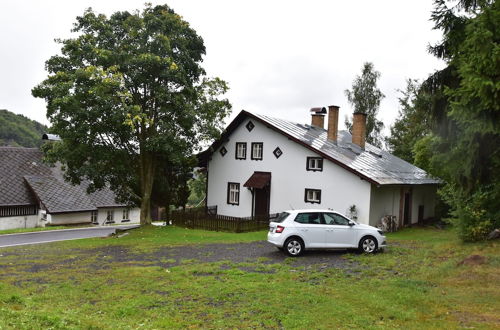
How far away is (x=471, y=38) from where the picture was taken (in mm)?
11250

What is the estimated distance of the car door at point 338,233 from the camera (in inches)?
588

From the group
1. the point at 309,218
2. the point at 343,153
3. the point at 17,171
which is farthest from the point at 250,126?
the point at 17,171

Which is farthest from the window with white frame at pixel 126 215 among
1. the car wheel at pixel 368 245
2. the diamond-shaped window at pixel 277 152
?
the car wheel at pixel 368 245

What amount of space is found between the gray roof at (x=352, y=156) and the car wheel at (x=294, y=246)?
9.52m

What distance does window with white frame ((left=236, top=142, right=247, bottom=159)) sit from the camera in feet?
94.6

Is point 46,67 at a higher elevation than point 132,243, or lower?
higher

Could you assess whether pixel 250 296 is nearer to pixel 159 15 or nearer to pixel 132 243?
pixel 132 243

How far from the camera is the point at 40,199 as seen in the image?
3744 centimetres

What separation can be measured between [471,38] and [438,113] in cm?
770

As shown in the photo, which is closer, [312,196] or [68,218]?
[312,196]

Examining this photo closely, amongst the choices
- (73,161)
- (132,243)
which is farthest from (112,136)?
(132,243)

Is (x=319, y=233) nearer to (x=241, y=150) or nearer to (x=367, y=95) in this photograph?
(x=241, y=150)

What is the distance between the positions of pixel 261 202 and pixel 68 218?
2051 centimetres

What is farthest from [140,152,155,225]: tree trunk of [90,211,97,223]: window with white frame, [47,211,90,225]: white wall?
[90,211,97,223]: window with white frame
